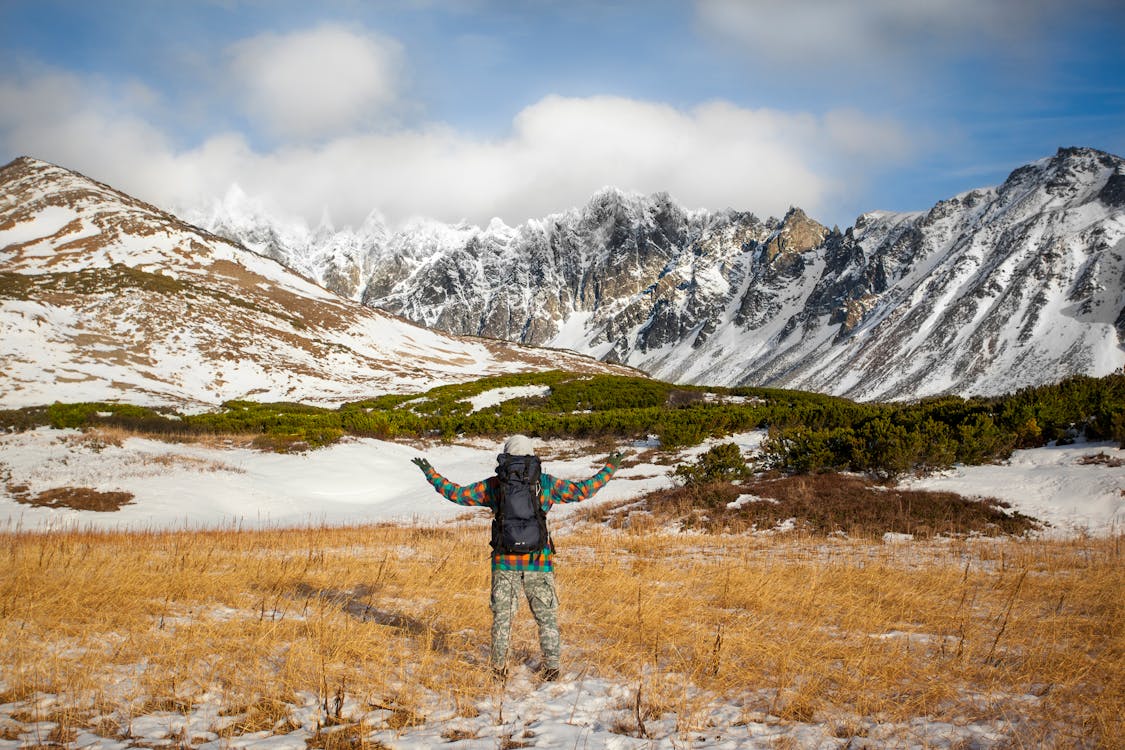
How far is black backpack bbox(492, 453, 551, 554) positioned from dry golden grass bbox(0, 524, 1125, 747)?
1113 mm

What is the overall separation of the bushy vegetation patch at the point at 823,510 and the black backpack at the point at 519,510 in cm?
963

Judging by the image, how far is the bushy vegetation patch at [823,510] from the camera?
41.8ft

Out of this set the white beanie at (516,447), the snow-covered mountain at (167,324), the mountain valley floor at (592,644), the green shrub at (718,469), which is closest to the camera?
the mountain valley floor at (592,644)

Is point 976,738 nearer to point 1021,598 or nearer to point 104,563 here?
point 1021,598

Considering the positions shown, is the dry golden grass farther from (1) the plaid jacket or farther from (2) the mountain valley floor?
(1) the plaid jacket

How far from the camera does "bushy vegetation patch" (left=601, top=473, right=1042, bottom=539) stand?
12.7 metres

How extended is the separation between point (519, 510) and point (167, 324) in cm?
6316

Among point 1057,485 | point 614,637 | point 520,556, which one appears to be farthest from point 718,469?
point 520,556

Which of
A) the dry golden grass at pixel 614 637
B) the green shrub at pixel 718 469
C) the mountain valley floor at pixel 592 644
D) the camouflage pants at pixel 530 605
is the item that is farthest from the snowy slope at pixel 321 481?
the camouflage pants at pixel 530 605

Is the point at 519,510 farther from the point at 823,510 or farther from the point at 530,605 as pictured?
the point at 823,510

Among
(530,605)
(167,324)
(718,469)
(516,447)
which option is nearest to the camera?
(530,605)

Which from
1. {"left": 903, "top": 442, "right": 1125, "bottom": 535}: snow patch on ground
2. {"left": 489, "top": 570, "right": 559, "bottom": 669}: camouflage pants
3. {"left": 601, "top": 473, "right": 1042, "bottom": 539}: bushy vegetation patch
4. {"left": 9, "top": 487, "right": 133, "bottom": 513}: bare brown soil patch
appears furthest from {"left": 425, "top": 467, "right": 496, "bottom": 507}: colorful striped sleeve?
{"left": 9, "top": 487, "right": 133, "bottom": 513}: bare brown soil patch

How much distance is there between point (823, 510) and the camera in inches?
556

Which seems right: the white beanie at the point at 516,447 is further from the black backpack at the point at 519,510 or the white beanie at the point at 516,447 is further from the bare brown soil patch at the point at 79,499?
the bare brown soil patch at the point at 79,499
